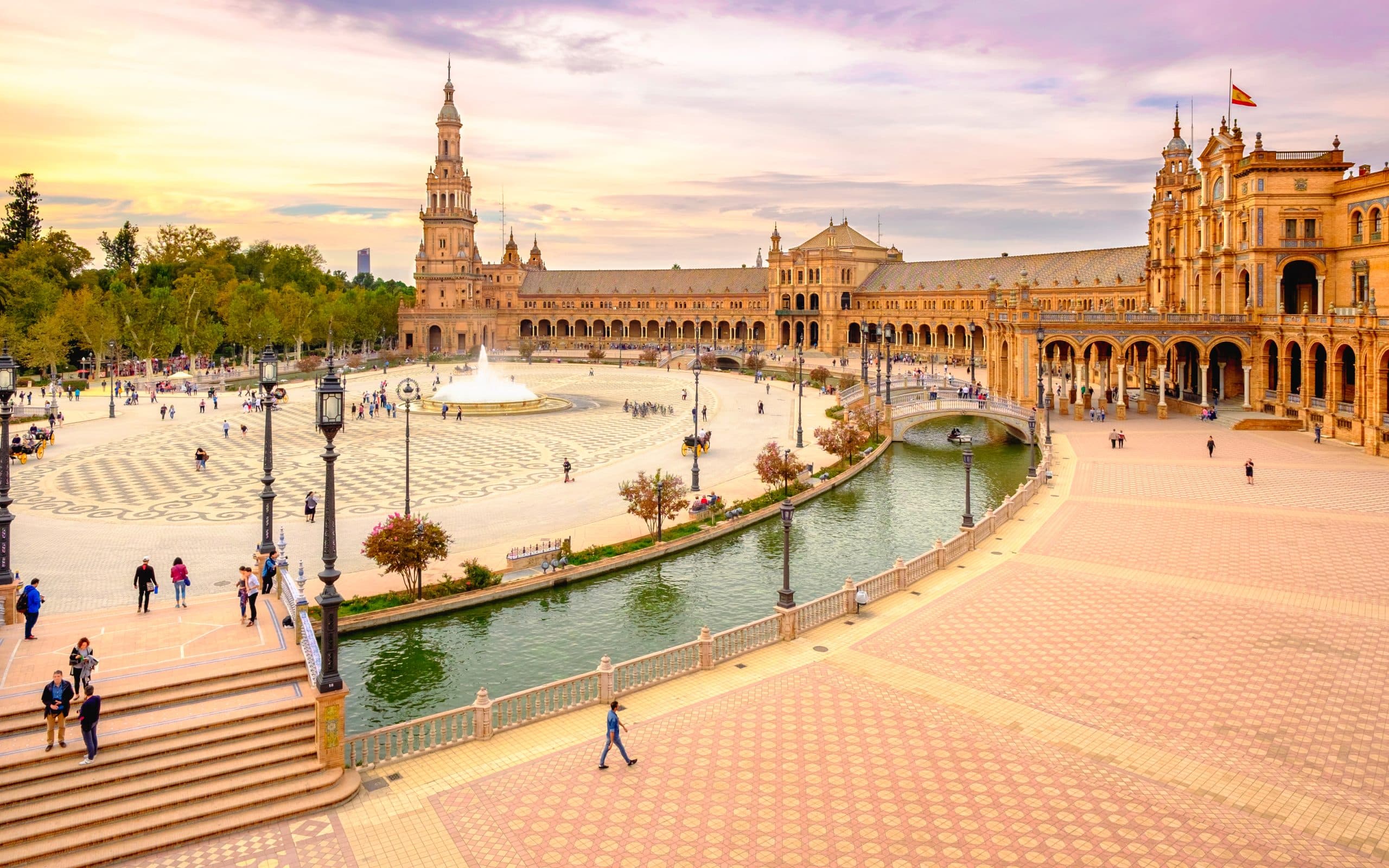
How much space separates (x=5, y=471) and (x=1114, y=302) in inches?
3415

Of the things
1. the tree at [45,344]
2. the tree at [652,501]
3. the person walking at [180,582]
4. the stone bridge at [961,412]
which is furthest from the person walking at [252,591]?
the tree at [45,344]

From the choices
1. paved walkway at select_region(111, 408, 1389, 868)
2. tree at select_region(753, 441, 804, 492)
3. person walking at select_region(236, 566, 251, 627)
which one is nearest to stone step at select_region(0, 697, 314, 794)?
paved walkway at select_region(111, 408, 1389, 868)

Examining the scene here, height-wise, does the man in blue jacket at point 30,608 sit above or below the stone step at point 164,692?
above

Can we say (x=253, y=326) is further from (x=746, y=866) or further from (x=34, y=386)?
(x=746, y=866)

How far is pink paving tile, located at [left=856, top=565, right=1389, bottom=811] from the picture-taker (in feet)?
52.7

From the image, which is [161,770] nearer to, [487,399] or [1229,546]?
[1229,546]

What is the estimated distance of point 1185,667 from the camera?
19906 mm

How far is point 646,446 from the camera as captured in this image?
184 feet

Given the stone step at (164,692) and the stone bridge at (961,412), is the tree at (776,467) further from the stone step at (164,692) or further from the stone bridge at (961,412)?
the stone step at (164,692)

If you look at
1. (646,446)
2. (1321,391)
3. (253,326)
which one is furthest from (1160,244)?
(253,326)

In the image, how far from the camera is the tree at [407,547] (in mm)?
25969

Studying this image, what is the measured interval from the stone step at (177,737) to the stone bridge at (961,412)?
1996 inches

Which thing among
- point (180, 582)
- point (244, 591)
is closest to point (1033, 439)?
point (244, 591)

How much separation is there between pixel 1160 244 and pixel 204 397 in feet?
269
